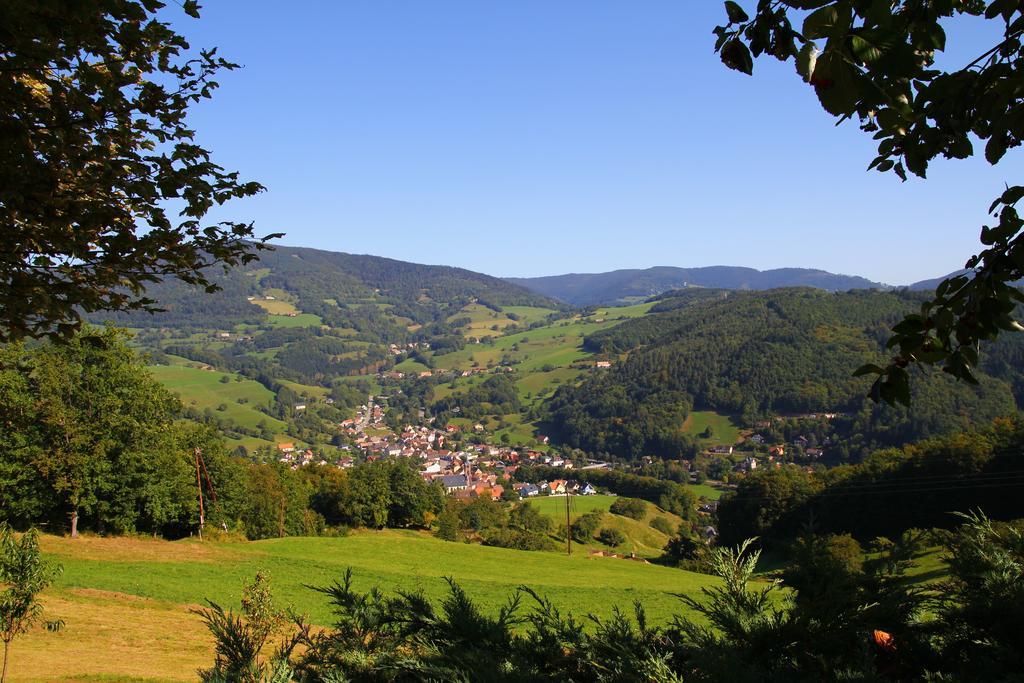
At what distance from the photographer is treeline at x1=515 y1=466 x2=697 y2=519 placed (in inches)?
3127

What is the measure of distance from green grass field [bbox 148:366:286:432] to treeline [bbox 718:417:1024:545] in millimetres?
95369

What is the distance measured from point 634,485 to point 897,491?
45111 millimetres

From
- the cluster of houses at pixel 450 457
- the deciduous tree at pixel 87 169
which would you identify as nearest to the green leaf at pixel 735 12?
the deciduous tree at pixel 87 169

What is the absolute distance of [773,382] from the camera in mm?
122125

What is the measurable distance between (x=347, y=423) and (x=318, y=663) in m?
149

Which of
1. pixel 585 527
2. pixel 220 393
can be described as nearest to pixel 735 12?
pixel 585 527

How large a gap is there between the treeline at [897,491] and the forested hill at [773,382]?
44.5 m

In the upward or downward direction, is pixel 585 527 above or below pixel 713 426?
below

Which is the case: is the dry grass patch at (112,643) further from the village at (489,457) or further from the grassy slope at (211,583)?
the village at (489,457)

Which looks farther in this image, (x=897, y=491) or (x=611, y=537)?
(x=611, y=537)

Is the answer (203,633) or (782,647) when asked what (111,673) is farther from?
(782,647)

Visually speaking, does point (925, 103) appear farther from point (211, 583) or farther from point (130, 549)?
point (130, 549)

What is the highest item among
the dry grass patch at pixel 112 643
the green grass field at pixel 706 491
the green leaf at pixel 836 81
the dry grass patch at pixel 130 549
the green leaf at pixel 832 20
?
the green leaf at pixel 832 20

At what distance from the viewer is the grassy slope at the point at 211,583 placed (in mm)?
16312
